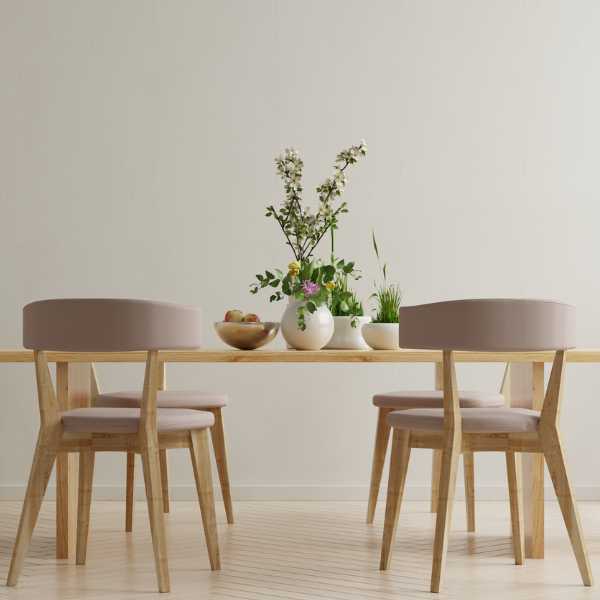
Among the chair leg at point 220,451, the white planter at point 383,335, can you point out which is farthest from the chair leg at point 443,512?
the chair leg at point 220,451

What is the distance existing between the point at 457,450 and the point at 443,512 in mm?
149

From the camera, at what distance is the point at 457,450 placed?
242 centimetres

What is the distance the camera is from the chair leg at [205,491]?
262 cm

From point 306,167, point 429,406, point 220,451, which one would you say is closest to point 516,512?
point 429,406

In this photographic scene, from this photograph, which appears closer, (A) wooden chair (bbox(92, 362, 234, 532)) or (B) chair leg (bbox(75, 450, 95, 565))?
(B) chair leg (bbox(75, 450, 95, 565))

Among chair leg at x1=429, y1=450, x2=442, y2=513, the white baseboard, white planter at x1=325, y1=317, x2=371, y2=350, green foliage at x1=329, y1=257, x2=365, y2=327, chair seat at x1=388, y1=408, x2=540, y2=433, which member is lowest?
the white baseboard

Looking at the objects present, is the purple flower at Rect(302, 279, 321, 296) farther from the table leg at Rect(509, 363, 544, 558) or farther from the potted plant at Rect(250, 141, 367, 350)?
the table leg at Rect(509, 363, 544, 558)

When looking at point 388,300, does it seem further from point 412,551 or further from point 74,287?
point 74,287

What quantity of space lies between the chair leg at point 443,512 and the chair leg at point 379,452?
1010 mm

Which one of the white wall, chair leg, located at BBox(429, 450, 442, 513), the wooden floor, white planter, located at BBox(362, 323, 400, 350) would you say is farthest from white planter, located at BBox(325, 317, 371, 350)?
the white wall

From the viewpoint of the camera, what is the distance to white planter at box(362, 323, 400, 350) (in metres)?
2.90

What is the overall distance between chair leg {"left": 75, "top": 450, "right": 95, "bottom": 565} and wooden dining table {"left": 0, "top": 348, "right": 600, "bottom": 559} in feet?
0.11

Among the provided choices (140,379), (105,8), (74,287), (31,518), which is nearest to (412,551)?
(31,518)

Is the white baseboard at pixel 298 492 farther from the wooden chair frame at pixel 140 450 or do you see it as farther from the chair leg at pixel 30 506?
the chair leg at pixel 30 506
